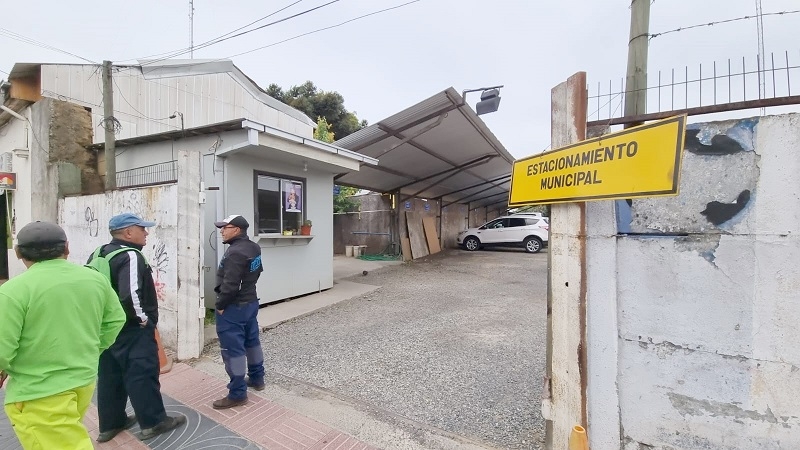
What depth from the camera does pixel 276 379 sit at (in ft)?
11.5

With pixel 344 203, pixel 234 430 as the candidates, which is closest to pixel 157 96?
pixel 344 203

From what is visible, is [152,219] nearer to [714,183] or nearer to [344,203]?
[714,183]

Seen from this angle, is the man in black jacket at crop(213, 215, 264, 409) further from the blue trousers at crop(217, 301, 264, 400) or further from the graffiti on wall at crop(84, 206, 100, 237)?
the graffiti on wall at crop(84, 206, 100, 237)

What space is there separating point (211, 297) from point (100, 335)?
3.97m

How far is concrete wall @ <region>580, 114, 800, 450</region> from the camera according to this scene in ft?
4.95

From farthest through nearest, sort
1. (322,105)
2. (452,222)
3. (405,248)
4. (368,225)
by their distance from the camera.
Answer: (322,105) → (452,222) → (368,225) → (405,248)

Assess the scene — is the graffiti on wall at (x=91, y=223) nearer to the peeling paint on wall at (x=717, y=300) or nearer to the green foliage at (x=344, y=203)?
the peeling paint on wall at (x=717, y=300)

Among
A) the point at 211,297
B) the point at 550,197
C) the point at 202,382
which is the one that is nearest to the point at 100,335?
the point at 202,382

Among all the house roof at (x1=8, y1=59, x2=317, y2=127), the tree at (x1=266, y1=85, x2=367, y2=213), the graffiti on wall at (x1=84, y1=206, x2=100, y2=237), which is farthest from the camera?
the tree at (x1=266, y1=85, x2=367, y2=213)

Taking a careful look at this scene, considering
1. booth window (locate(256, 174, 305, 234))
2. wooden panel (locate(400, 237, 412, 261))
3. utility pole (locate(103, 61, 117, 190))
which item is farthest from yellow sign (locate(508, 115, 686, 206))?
wooden panel (locate(400, 237, 412, 261))

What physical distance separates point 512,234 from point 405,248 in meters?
5.27

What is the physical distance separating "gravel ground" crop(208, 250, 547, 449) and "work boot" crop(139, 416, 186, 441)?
Answer: 3.51 ft

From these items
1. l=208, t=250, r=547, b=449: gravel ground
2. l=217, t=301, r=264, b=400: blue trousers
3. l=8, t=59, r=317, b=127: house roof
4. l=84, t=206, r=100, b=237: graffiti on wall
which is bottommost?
l=208, t=250, r=547, b=449: gravel ground

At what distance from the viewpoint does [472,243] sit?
1603 cm
